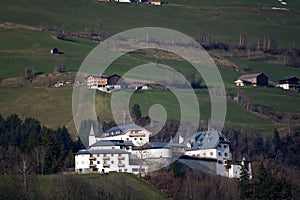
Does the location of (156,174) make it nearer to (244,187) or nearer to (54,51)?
(244,187)

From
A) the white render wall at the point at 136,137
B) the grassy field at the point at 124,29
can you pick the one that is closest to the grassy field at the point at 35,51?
the grassy field at the point at 124,29

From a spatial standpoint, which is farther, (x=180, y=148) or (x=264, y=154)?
(x=264, y=154)

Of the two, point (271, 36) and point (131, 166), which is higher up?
point (271, 36)

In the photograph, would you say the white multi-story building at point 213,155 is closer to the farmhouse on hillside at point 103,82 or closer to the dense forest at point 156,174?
the dense forest at point 156,174

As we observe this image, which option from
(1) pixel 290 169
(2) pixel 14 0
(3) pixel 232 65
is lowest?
(1) pixel 290 169

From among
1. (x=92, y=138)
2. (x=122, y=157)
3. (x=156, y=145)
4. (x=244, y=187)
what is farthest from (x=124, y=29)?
(x=244, y=187)

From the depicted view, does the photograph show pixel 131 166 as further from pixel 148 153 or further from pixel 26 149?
pixel 26 149

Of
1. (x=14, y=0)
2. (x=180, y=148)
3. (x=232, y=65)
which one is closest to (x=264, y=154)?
(x=180, y=148)
